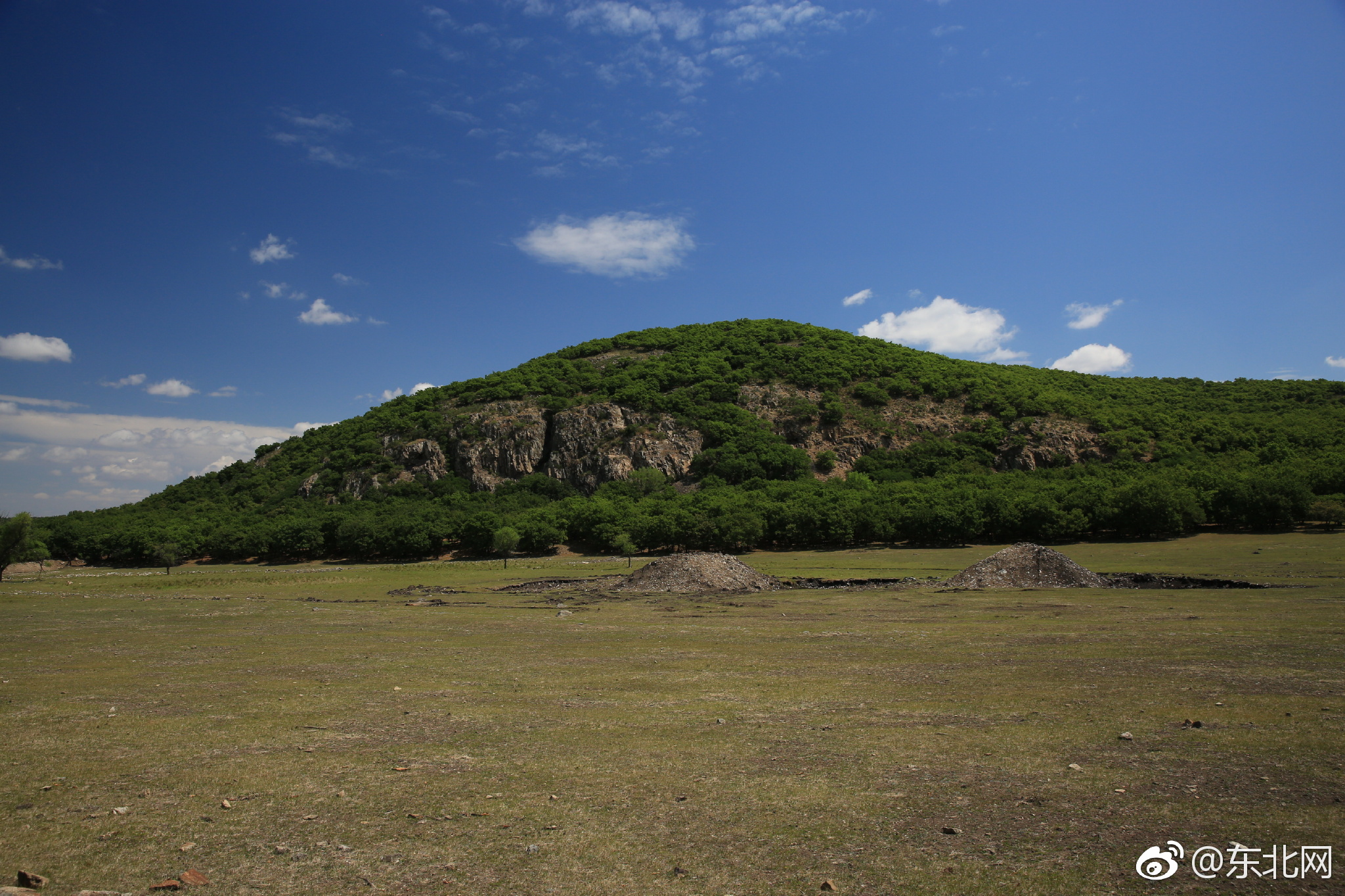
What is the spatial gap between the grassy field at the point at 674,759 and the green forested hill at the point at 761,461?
58252mm

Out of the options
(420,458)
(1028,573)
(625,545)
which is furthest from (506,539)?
(1028,573)

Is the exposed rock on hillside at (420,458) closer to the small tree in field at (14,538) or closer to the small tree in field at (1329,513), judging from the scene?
the small tree in field at (14,538)

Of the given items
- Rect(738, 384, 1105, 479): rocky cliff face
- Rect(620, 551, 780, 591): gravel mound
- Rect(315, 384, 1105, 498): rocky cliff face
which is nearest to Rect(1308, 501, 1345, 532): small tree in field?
Rect(738, 384, 1105, 479): rocky cliff face

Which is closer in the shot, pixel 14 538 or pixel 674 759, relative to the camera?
pixel 674 759

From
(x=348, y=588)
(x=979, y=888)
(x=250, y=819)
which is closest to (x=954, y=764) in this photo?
(x=979, y=888)

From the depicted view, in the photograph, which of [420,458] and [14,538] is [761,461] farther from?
[14,538]

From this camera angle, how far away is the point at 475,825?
7.37 metres

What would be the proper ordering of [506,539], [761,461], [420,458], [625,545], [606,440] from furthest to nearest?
1. [606,440]
2. [420,458]
3. [761,461]
4. [506,539]
5. [625,545]

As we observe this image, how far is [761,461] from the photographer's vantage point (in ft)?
373

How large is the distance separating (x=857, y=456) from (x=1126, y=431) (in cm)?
4111

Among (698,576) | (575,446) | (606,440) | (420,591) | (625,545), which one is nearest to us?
(698,576)

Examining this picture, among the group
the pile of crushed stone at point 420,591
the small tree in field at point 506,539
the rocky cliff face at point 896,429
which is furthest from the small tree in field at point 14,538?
the rocky cliff face at point 896,429

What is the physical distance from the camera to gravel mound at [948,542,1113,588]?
3959 centimetres

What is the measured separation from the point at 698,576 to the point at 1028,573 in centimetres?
1994
